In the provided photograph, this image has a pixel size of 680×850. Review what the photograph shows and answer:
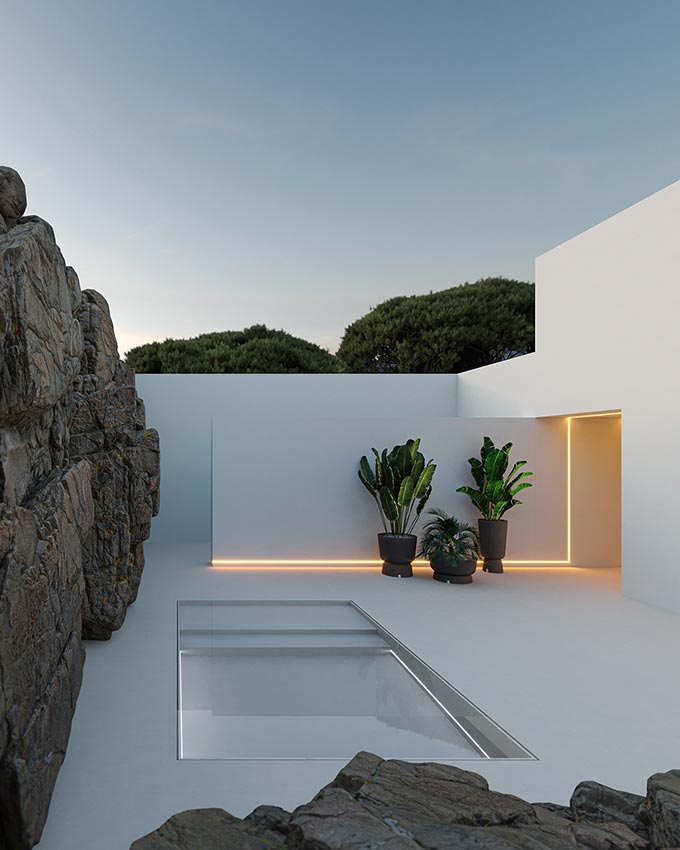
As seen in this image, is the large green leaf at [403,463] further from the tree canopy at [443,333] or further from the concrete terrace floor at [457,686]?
the tree canopy at [443,333]

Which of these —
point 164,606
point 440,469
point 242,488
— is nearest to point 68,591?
point 164,606

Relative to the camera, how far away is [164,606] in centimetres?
642

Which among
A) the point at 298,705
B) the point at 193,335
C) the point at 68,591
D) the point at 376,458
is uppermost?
the point at 193,335

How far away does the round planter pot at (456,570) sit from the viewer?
766 centimetres

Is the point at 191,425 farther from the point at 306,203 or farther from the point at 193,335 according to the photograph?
the point at 193,335

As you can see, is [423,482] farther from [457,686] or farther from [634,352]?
[457,686]

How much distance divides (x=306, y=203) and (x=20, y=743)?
49.1 ft

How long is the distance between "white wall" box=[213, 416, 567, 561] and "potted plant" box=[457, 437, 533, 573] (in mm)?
481

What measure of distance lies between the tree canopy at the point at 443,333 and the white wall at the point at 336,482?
11.8 metres

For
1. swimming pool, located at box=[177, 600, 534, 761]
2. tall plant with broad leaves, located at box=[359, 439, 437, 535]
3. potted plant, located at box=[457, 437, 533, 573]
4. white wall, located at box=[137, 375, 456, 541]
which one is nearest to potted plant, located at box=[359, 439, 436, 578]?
tall plant with broad leaves, located at box=[359, 439, 437, 535]

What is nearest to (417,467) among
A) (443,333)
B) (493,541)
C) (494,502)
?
(494,502)

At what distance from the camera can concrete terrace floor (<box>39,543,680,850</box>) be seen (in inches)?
111

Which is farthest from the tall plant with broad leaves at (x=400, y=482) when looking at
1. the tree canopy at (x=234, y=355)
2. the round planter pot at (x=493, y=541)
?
the tree canopy at (x=234, y=355)

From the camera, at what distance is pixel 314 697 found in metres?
4.15
